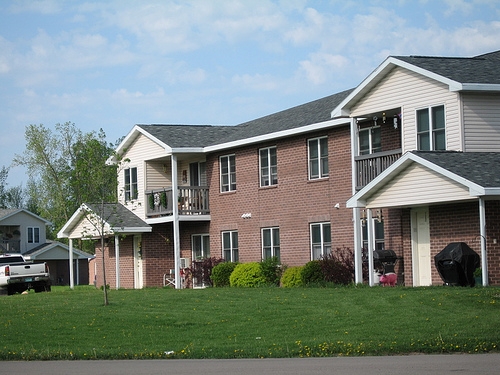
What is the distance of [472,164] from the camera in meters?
25.0

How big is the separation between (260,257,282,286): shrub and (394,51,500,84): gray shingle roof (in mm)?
9759

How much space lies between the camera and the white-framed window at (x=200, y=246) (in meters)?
39.7

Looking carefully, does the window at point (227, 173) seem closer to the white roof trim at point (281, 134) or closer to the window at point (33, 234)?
the white roof trim at point (281, 134)

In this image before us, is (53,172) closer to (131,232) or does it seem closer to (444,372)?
(131,232)

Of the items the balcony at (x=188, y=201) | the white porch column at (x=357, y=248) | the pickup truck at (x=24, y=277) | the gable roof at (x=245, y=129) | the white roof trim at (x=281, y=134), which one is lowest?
the pickup truck at (x=24, y=277)

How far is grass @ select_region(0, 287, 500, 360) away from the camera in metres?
16.4

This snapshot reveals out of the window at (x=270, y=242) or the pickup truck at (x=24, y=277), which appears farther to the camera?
the pickup truck at (x=24, y=277)

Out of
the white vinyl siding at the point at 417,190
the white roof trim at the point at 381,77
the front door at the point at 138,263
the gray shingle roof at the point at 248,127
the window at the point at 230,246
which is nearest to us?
the white vinyl siding at the point at 417,190

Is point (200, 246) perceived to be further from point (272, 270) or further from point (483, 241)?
point (483, 241)

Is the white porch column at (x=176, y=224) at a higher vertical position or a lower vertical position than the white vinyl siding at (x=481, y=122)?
lower

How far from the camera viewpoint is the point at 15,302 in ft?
95.7

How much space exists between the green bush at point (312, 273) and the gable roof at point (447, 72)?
5.01 m

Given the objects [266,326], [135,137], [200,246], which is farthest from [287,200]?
[266,326]

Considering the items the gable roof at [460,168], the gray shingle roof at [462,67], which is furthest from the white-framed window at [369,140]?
the gray shingle roof at [462,67]
